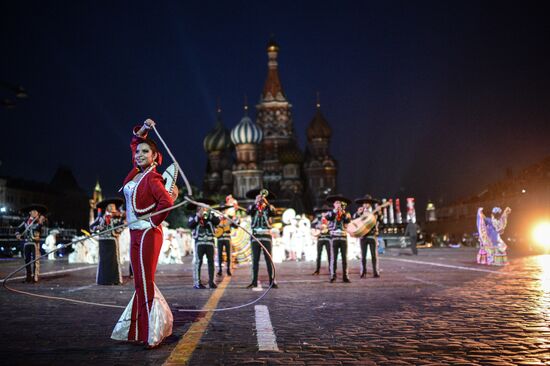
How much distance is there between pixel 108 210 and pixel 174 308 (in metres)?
6.48

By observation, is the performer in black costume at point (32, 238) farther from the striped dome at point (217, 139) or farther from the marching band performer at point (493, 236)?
the striped dome at point (217, 139)

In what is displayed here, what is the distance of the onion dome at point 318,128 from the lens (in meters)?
111

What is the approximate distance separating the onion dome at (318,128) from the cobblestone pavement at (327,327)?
98862 mm

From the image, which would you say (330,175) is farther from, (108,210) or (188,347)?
(188,347)

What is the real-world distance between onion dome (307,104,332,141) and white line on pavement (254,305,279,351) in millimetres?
102912

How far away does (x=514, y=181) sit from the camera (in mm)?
69000

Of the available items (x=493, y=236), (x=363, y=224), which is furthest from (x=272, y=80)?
(x=363, y=224)

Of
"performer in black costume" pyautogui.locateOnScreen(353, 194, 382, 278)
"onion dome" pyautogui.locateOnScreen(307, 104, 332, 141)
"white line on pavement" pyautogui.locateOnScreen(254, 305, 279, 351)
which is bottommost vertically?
"white line on pavement" pyautogui.locateOnScreen(254, 305, 279, 351)

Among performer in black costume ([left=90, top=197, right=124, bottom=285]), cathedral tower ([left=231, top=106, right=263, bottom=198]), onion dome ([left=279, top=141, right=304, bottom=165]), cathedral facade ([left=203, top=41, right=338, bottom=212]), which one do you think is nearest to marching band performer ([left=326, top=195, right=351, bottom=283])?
performer in black costume ([left=90, top=197, right=124, bottom=285])

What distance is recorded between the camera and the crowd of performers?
6.94 m

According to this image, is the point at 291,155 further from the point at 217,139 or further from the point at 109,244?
the point at 109,244

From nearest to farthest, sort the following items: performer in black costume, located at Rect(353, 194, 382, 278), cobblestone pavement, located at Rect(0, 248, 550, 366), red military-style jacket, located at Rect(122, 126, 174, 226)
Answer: cobblestone pavement, located at Rect(0, 248, 550, 366) < red military-style jacket, located at Rect(122, 126, 174, 226) < performer in black costume, located at Rect(353, 194, 382, 278)

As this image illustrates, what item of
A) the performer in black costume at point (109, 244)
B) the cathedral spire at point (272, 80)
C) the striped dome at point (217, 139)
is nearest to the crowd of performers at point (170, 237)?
the performer in black costume at point (109, 244)

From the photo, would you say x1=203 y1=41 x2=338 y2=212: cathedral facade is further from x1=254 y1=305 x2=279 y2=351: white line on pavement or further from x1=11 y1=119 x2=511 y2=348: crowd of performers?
x1=254 y1=305 x2=279 y2=351: white line on pavement
